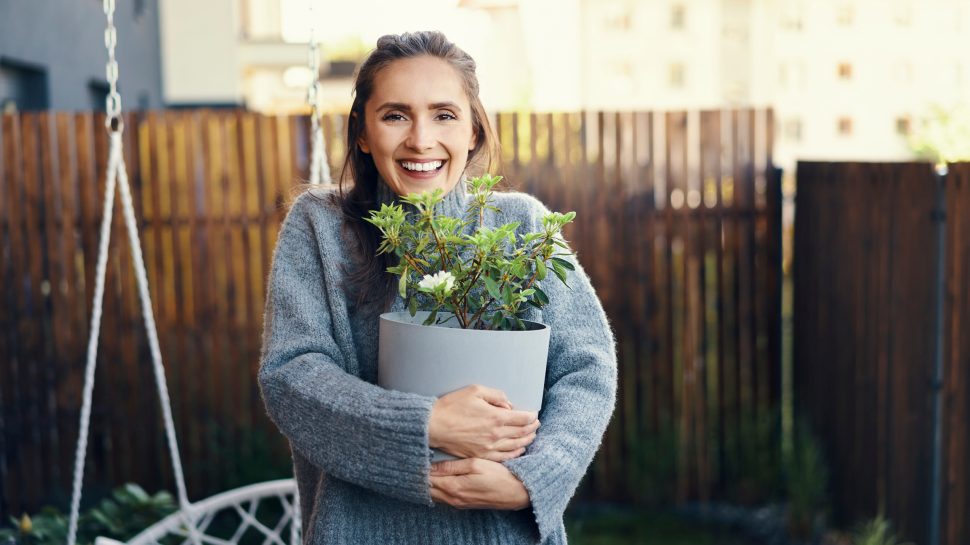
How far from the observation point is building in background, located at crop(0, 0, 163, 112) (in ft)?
18.8

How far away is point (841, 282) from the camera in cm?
420

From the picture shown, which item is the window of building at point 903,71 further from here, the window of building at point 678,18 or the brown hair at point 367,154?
the brown hair at point 367,154

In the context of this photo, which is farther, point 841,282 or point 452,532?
point 841,282

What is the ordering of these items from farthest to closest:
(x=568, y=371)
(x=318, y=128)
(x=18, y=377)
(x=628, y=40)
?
(x=628, y=40) → (x=18, y=377) → (x=318, y=128) → (x=568, y=371)

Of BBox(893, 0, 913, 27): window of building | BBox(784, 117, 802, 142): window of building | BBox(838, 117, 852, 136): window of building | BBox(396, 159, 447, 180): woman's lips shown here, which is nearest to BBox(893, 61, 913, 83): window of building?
BBox(893, 0, 913, 27): window of building

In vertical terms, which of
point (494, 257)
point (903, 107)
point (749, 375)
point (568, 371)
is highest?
point (903, 107)

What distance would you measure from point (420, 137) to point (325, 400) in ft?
1.39

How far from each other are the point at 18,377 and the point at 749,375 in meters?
3.31

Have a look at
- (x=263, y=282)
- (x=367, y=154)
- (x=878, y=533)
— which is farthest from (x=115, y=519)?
(x=878, y=533)

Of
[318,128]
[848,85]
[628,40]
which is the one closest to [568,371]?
[318,128]

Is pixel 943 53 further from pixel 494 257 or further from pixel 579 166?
pixel 494 257

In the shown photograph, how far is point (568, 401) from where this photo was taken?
158cm

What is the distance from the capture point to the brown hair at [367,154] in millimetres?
1636

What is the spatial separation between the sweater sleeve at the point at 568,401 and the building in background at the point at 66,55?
15.4ft
